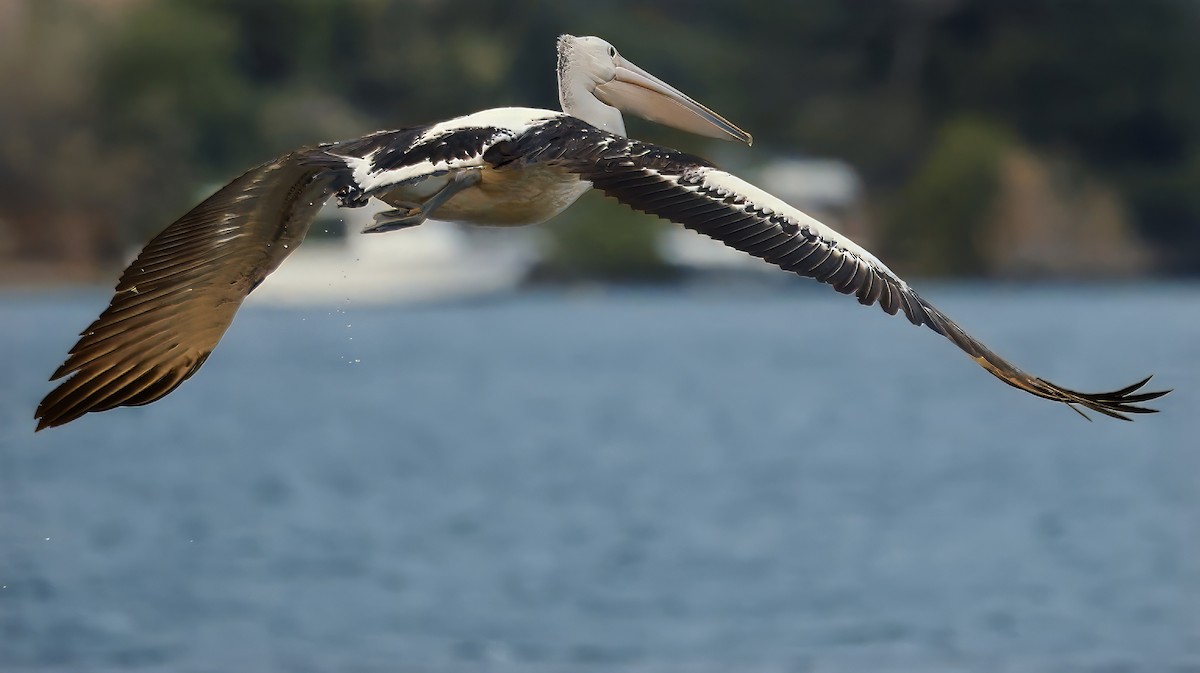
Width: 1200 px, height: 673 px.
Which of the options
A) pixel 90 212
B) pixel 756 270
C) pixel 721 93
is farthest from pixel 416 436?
pixel 756 270

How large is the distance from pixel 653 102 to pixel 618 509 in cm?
1493

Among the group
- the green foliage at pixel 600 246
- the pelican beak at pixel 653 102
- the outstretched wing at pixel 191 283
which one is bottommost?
the outstretched wing at pixel 191 283

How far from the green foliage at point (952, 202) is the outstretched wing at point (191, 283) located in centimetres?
3473

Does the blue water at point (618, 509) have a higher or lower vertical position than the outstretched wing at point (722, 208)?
higher

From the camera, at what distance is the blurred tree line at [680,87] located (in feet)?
128

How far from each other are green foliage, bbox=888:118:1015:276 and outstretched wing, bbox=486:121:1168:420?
1350 inches

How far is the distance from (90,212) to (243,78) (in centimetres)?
437

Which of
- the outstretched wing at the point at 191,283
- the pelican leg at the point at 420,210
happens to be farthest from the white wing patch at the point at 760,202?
the outstretched wing at the point at 191,283

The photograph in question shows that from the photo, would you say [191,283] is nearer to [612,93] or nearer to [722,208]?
[722,208]

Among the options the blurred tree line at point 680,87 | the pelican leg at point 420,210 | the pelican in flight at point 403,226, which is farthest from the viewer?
the blurred tree line at point 680,87

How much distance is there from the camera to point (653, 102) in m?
8.13

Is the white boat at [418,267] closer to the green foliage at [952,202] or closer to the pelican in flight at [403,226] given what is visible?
the green foliage at [952,202]

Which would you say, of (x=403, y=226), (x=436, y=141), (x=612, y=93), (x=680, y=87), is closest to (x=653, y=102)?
(x=612, y=93)

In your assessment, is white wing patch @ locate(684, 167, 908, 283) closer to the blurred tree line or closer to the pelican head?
the pelican head
